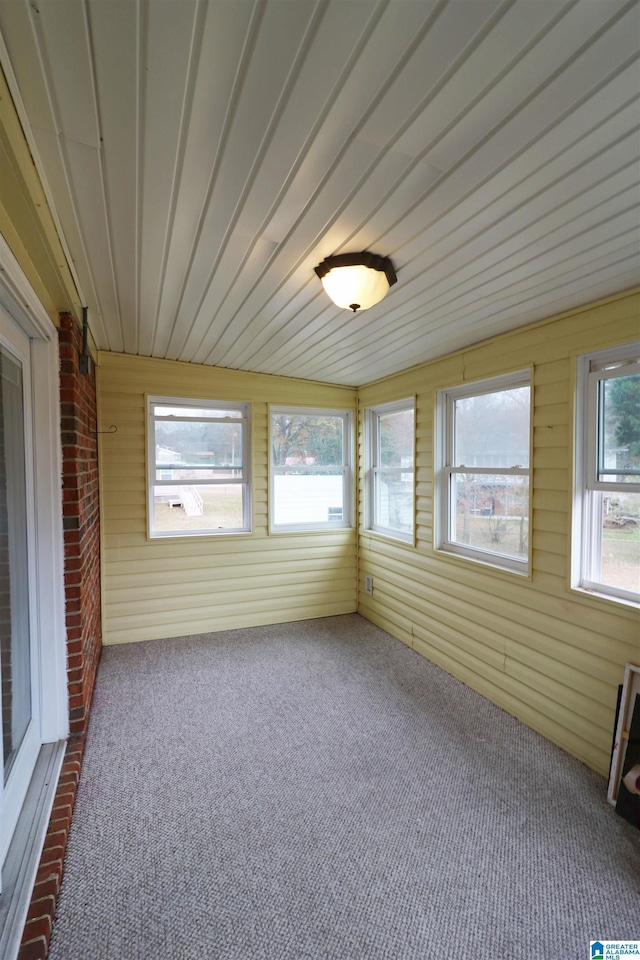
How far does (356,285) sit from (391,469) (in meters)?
2.45

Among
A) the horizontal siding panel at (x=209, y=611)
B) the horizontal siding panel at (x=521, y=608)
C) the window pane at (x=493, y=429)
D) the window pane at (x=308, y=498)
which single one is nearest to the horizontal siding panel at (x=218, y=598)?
the horizontal siding panel at (x=209, y=611)

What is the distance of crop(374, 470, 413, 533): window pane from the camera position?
12.8 feet

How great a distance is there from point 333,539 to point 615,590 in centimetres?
267

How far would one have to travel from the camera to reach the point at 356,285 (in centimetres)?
185

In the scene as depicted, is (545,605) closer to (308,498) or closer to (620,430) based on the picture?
(620,430)

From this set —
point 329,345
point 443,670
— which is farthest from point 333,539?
point 329,345

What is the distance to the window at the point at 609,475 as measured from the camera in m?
2.10

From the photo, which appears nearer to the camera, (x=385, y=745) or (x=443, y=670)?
(x=385, y=745)

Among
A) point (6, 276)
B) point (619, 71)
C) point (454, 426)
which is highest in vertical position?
point (619, 71)

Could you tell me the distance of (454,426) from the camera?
334cm

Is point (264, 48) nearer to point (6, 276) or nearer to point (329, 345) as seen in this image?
point (6, 276)

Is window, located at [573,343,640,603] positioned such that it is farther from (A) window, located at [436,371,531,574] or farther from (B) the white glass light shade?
(B) the white glass light shade

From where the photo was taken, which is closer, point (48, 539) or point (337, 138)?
point (337, 138)

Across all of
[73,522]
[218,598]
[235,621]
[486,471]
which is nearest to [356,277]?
[486,471]
